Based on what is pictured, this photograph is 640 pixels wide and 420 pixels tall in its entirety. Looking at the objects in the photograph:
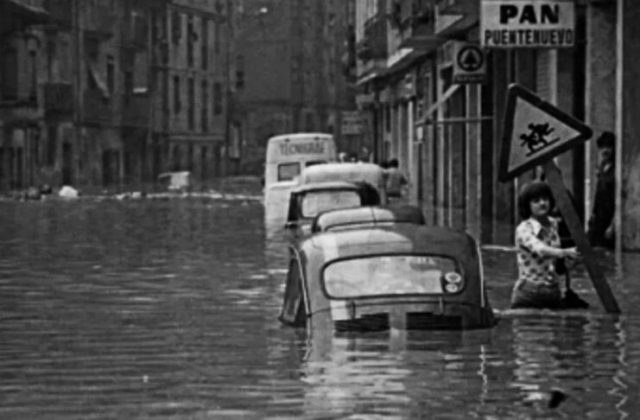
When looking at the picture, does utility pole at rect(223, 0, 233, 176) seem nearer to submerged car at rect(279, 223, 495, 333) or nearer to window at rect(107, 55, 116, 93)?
window at rect(107, 55, 116, 93)

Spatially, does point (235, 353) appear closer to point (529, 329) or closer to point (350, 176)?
point (529, 329)

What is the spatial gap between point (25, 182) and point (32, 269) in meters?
52.9

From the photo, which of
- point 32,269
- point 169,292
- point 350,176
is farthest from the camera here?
point 350,176

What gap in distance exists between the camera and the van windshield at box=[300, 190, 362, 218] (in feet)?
103

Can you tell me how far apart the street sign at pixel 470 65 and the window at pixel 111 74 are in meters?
51.9

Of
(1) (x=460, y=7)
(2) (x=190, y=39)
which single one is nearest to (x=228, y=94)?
(2) (x=190, y=39)

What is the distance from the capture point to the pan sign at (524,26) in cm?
2783

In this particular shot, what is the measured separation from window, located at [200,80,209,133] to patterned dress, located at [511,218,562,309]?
93.9 metres

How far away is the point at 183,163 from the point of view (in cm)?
10738

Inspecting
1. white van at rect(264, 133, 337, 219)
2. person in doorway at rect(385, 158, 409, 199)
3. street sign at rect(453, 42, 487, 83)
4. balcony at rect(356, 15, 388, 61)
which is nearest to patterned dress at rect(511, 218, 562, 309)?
street sign at rect(453, 42, 487, 83)

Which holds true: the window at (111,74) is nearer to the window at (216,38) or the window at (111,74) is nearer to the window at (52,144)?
the window at (52,144)

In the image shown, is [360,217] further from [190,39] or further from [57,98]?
[190,39]

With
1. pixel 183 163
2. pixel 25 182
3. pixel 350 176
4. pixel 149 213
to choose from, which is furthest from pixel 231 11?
pixel 350 176

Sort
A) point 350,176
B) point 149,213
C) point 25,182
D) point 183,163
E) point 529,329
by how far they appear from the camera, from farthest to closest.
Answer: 1. point 183,163
2. point 25,182
3. point 149,213
4. point 350,176
5. point 529,329
